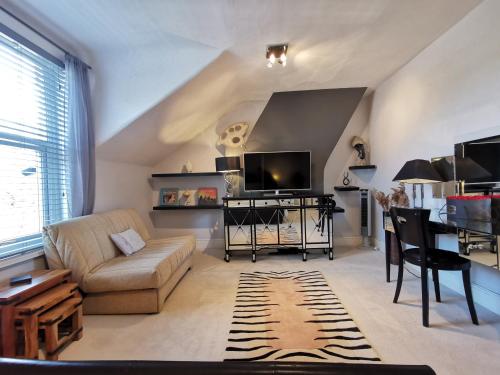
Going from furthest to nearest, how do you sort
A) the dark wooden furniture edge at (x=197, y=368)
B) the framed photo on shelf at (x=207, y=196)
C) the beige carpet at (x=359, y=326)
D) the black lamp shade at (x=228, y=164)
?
the framed photo on shelf at (x=207, y=196)
the black lamp shade at (x=228, y=164)
the beige carpet at (x=359, y=326)
the dark wooden furniture edge at (x=197, y=368)

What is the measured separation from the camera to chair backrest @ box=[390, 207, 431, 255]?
1.97 meters

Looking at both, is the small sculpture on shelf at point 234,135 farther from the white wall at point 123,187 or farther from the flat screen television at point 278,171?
the white wall at point 123,187

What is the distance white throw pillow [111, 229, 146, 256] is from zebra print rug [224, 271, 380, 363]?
4.00 ft

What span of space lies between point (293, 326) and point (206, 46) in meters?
2.65

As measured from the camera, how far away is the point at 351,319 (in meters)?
2.09

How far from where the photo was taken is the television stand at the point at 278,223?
12.2ft

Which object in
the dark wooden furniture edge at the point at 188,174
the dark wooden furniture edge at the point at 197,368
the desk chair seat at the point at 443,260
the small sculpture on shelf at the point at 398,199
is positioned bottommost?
the desk chair seat at the point at 443,260

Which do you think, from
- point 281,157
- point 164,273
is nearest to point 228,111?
point 281,157

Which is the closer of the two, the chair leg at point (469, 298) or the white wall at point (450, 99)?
the chair leg at point (469, 298)

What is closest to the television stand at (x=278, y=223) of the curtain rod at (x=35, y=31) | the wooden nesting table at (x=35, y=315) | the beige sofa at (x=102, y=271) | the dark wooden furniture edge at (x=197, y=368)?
the beige sofa at (x=102, y=271)

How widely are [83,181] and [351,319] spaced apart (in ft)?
8.99

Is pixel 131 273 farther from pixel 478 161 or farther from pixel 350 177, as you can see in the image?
pixel 350 177

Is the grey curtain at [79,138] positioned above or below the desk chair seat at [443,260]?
above

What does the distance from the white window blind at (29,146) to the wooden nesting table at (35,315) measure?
0.43 m
